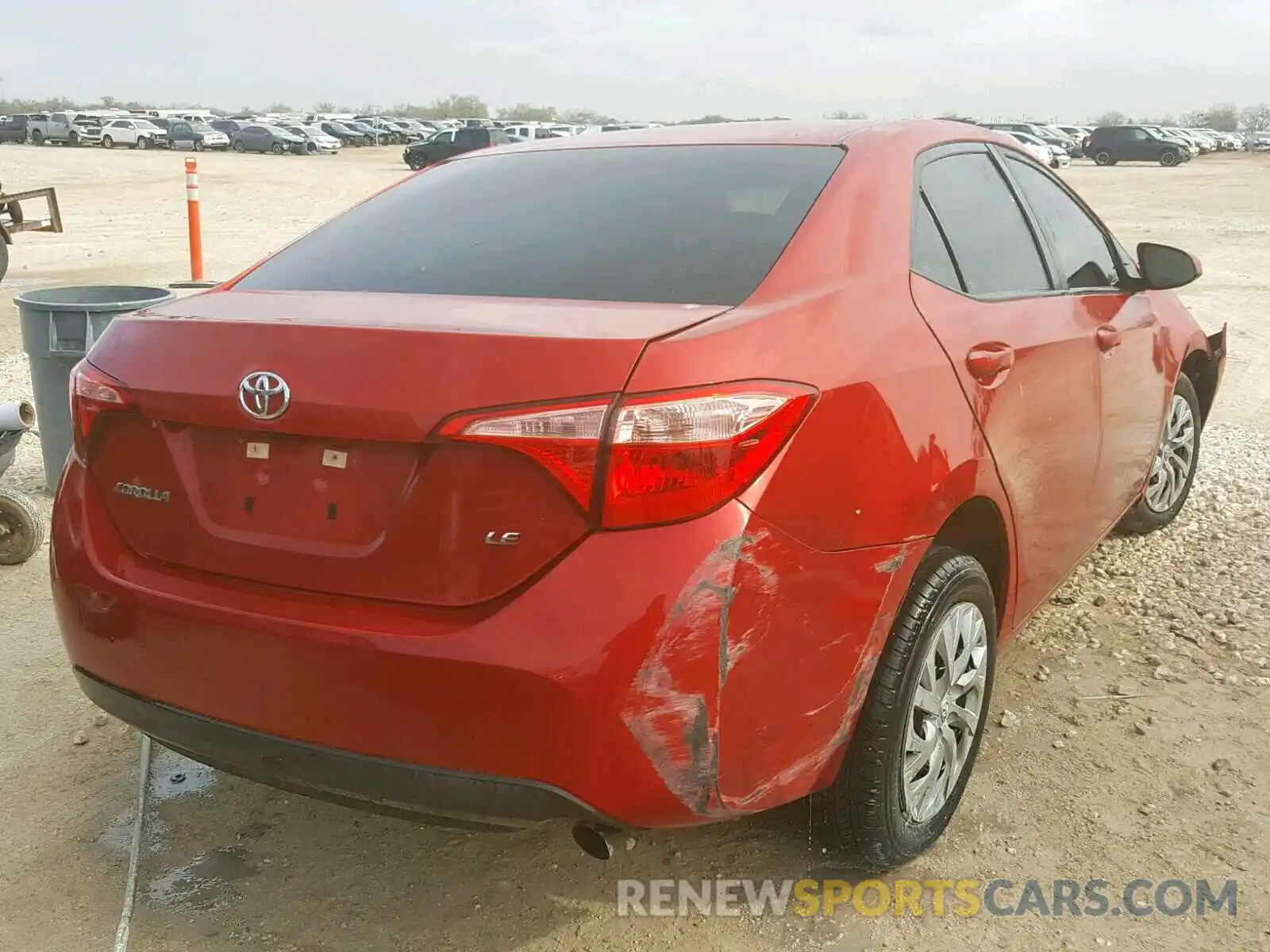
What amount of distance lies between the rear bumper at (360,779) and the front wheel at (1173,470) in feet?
11.3

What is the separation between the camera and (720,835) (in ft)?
9.33

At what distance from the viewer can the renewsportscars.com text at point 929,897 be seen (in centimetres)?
258

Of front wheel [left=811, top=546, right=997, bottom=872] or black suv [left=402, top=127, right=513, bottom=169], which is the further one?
black suv [left=402, top=127, right=513, bottom=169]

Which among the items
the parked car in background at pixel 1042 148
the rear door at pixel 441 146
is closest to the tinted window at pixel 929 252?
the rear door at pixel 441 146

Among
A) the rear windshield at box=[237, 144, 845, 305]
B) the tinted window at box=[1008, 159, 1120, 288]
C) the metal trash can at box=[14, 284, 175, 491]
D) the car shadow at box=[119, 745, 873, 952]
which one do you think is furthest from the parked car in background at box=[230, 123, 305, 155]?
the car shadow at box=[119, 745, 873, 952]

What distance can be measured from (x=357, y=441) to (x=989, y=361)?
1.46 m

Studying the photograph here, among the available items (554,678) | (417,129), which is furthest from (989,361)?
(417,129)

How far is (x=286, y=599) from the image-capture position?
2119 mm

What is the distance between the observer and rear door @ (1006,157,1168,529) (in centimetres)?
347

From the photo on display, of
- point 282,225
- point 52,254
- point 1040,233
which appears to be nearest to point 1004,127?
point 282,225

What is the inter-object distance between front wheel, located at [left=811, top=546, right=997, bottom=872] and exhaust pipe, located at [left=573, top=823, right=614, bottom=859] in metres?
0.54

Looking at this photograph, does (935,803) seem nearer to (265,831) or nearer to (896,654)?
(896,654)

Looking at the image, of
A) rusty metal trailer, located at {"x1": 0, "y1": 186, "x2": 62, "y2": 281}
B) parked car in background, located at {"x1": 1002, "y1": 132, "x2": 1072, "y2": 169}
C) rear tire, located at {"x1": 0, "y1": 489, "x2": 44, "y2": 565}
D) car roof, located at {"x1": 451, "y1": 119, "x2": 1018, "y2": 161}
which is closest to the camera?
car roof, located at {"x1": 451, "y1": 119, "x2": 1018, "y2": 161}

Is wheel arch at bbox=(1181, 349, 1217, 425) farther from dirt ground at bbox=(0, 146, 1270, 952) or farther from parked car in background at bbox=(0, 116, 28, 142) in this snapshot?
parked car in background at bbox=(0, 116, 28, 142)
